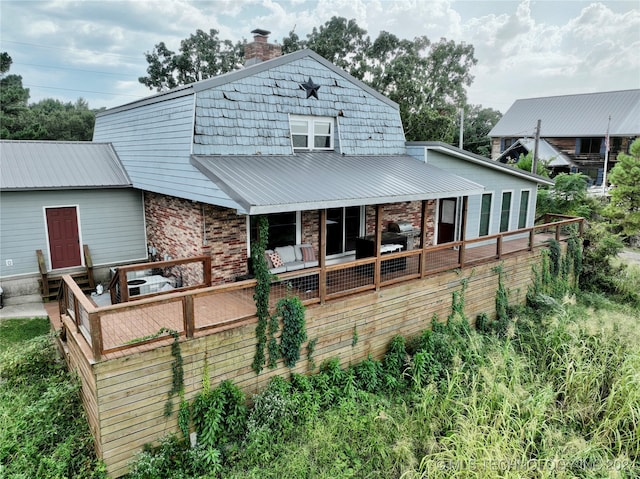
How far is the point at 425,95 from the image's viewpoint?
2956 centimetres

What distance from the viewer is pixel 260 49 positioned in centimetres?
1184

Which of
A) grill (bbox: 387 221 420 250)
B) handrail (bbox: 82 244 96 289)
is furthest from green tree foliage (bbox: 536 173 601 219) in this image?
handrail (bbox: 82 244 96 289)

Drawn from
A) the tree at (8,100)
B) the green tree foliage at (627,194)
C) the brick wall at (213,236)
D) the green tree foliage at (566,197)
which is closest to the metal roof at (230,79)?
the brick wall at (213,236)

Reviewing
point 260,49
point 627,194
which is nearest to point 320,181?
point 260,49

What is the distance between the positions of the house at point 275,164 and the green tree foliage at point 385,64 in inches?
647

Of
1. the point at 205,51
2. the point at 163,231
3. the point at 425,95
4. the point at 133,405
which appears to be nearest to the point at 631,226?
the point at 425,95

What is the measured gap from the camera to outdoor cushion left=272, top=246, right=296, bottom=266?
9.81 metres

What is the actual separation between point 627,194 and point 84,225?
2390cm

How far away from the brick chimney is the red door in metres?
6.37

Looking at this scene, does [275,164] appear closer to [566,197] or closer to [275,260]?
[275,260]

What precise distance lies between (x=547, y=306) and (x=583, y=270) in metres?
3.96

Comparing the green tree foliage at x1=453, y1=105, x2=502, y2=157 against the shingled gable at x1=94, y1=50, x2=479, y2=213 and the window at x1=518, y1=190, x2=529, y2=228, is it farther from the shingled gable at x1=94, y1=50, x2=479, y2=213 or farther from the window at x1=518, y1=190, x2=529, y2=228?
the shingled gable at x1=94, y1=50, x2=479, y2=213

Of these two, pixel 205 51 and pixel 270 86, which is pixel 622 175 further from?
pixel 205 51

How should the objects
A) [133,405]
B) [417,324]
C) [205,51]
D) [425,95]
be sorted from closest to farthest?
[133,405] → [417,324] → [425,95] → [205,51]
